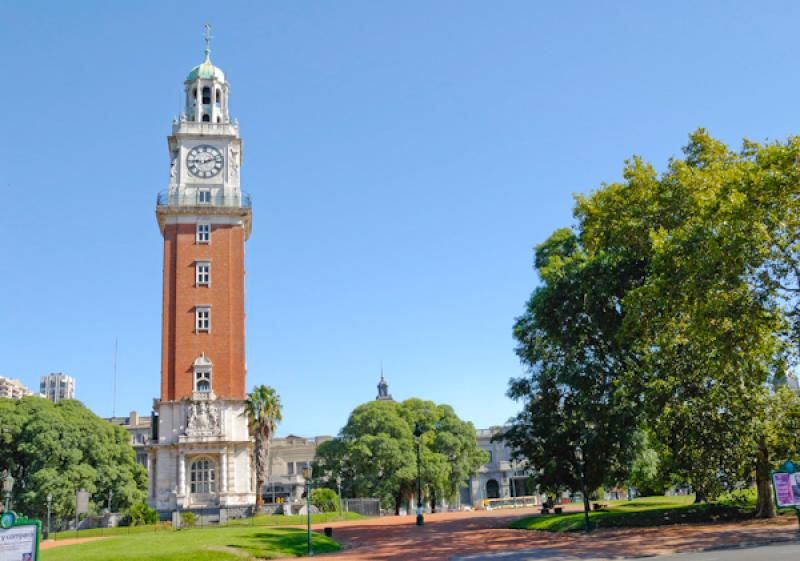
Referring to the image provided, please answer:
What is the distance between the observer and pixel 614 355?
3209 cm

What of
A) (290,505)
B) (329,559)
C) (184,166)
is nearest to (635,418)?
(329,559)

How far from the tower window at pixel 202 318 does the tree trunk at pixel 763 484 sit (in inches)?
1600

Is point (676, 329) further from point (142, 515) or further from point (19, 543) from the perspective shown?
point (142, 515)

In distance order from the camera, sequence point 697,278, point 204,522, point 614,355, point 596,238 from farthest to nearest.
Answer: point 204,522 → point 596,238 → point 614,355 → point 697,278

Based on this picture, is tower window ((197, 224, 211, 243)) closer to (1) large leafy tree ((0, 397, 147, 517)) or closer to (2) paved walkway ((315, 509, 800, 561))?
(1) large leafy tree ((0, 397, 147, 517))

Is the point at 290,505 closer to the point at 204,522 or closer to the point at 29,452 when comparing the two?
the point at 204,522

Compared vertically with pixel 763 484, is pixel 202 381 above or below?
above

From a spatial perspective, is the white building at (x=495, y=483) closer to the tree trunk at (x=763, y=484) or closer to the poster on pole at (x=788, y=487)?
the tree trunk at (x=763, y=484)

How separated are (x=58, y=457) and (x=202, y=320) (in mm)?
14893

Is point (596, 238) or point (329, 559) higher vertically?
point (596, 238)

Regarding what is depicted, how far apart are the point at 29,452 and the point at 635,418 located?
45662 mm

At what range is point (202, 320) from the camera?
5775cm

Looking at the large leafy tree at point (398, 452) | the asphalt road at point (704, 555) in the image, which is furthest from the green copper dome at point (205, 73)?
the asphalt road at point (704, 555)

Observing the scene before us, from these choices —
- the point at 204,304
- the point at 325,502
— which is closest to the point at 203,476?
the point at 325,502
